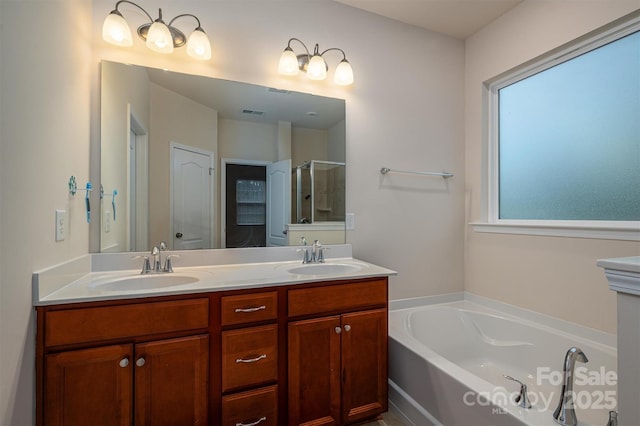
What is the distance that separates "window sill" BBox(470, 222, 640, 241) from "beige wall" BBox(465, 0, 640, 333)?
0.04m

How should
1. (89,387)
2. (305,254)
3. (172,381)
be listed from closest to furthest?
(89,387)
(172,381)
(305,254)

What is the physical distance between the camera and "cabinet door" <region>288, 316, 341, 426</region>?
4.77 ft

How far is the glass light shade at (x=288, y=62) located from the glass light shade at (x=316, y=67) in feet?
0.36

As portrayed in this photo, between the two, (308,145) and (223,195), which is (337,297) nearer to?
(223,195)

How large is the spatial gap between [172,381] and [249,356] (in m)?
0.32

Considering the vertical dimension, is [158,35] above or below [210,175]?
above

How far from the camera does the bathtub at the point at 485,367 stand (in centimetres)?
133

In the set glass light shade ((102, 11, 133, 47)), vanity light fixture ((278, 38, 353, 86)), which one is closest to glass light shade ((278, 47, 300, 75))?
vanity light fixture ((278, 38, 353, 86))

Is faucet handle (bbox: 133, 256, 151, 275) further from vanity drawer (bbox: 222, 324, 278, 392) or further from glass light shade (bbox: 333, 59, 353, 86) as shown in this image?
glass light shade (bbox: 333, 59, 353, 86)

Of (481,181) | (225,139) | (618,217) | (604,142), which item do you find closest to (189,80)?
(225,139)

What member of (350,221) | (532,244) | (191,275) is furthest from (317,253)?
(532,244)

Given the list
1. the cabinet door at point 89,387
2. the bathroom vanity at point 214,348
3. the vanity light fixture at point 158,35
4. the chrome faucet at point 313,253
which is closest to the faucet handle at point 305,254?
the chrome faucet at point 313,253

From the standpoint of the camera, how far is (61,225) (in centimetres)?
126

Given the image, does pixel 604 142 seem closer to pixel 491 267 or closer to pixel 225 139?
pixel 491 267
